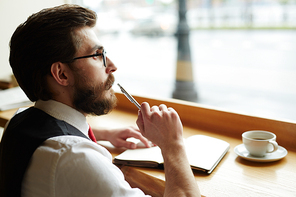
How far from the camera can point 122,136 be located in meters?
1.29

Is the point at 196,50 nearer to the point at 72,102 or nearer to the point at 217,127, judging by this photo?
the point at 217,127

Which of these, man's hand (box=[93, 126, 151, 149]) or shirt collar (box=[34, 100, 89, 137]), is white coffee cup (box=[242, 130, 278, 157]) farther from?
shirt collar (box=[34, 100, 89, 137])

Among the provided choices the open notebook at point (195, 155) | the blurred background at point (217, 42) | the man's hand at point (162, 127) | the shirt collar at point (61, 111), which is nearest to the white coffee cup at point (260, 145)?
the open notebook at point (195, 155)

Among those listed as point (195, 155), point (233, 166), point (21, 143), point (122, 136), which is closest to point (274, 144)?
point (233, 166)

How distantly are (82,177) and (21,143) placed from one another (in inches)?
7.8

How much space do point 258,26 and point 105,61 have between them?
4.87ft

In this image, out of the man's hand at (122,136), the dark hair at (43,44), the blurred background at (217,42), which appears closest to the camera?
the dark hair at (43,44)

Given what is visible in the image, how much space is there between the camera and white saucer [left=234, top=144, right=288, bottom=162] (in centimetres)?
107

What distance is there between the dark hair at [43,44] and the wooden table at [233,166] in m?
0.47

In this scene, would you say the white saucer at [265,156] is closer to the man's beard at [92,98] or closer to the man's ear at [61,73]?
the man's beard at [92,98]

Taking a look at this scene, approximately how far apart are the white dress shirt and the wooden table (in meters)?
0.29

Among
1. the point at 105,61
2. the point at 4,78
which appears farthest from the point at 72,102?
the point at 4,78

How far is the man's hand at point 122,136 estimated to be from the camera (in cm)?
126

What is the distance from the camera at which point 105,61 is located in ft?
3.40
